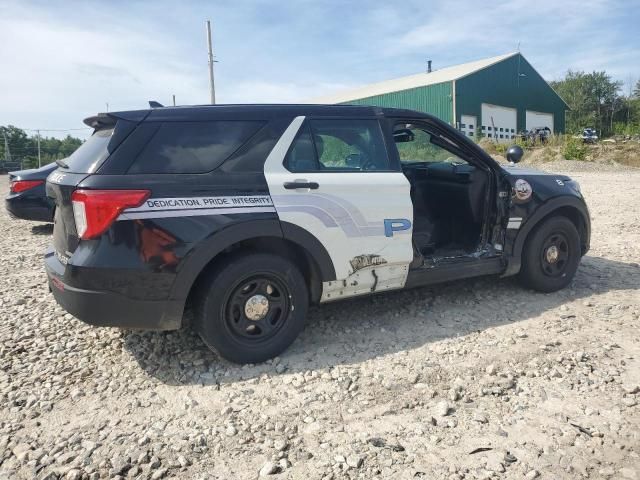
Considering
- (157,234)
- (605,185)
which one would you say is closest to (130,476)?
(157,234)

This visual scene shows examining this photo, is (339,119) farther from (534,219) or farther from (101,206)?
(534,219)

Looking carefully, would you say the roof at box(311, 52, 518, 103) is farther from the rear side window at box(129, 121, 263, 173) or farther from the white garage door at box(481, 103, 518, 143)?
the rear side window at box(129, 121, 263, 173)

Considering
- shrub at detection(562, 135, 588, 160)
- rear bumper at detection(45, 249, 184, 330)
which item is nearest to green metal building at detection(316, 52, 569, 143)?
shrub at detection(562, 135, 588, 160)

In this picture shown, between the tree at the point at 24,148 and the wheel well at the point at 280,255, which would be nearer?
the wheel well at the point at 280,255

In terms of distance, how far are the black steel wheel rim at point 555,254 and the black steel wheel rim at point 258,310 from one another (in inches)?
105

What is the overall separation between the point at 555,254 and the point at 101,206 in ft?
13.1

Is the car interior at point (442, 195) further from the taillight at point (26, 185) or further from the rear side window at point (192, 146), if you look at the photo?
the taillight at point (26, 185)

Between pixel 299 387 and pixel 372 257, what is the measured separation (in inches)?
43.5

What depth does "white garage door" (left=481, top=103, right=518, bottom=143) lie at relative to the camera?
30.9 m

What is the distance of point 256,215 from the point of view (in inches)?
128

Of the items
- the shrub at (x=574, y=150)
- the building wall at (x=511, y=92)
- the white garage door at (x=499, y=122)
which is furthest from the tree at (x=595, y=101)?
the shrub at (x=574, y=150)

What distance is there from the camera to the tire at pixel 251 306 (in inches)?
127

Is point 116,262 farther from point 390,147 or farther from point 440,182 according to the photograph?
point 440,182

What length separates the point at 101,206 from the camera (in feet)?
9.53
